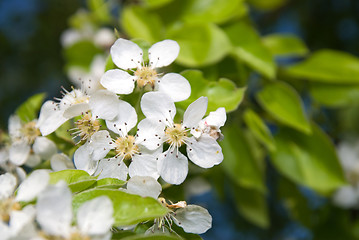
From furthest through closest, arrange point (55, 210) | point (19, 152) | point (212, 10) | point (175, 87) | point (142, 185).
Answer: point (212, 10) < point (19, 152) < point (175, 87) < point (142, 185) < point (55, 210)

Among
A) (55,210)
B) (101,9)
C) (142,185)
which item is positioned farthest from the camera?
(101,9)

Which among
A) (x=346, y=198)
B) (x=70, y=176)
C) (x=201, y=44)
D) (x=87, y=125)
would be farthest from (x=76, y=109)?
(x=346, y=198)

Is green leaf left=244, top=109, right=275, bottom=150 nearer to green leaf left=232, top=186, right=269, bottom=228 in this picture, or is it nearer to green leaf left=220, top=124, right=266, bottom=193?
green leaf left=220, top=124, right=266, bottom=193

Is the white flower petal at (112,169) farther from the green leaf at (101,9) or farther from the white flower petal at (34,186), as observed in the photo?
the green leaf at (101,9)

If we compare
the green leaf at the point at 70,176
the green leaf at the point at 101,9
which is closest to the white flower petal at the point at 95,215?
the green leaf at the point at 70,176

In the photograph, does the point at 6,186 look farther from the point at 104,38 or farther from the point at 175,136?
the point at 104,38

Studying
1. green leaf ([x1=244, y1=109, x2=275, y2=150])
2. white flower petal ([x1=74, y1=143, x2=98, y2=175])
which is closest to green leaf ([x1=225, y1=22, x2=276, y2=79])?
green leaf ([x1=244, y1=109, x2=275, y2=150])

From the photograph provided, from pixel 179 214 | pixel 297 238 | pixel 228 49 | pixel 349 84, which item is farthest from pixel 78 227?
pixel 297 238
